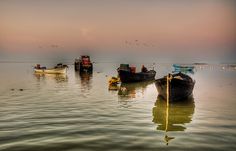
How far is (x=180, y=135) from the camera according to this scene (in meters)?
12.9

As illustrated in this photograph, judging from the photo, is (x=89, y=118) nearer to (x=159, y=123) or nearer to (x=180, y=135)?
(x=159, y=123)

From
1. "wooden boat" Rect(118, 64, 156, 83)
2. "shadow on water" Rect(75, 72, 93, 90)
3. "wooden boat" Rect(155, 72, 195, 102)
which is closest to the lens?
"wooden boat" Rect(155, 72, 195, 102)

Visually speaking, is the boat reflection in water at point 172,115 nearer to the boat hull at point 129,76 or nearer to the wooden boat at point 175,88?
the wooden boat at point 175,88

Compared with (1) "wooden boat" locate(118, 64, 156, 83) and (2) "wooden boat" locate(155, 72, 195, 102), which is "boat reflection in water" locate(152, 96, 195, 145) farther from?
(1) "wooden boat" locate(118, 64, 156, 83)

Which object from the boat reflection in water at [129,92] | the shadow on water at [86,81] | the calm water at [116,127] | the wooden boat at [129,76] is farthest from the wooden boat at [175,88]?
the wooden boat at [129,76]

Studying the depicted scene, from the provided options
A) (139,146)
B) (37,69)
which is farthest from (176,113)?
(37,69)

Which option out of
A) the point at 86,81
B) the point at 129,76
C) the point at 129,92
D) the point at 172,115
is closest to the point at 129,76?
the point at 129,76

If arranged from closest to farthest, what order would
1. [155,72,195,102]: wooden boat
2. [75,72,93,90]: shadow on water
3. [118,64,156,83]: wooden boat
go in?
[155,72,195,102]: wooden boat < [75,72,93,90]: shadow on water < [118,64,156,83]: wooden boat

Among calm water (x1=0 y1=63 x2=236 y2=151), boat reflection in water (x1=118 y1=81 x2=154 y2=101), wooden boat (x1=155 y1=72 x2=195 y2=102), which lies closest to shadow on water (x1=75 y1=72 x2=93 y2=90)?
boat reflection in water (x1=118 y1=81 x2=154 y2=101)

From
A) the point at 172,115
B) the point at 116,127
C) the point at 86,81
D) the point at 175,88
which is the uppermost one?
the point at 175,88

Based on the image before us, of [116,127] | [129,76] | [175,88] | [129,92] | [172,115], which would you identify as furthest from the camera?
[129,76]

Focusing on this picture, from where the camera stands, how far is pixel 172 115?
18.0 m

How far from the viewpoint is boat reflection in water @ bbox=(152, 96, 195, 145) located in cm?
1459

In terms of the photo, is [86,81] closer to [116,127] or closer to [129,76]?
[129,76]
